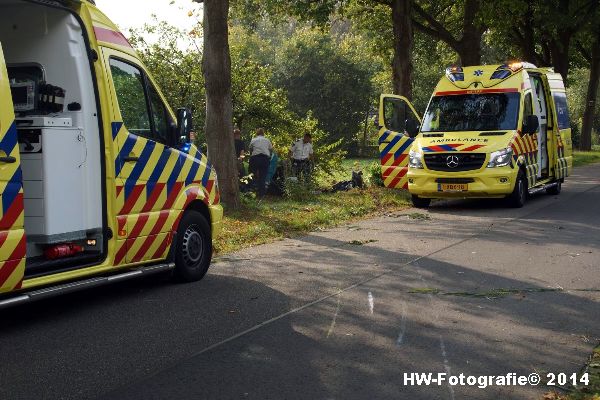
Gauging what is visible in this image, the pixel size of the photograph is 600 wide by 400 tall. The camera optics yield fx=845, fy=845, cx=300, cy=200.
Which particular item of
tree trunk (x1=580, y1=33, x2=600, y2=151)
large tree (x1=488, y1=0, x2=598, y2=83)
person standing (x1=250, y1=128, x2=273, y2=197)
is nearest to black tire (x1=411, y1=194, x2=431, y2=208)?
person standing (x1=250, y1=128, x2=273, y2=197)

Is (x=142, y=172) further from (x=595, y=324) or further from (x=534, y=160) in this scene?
(x=534, y=160)

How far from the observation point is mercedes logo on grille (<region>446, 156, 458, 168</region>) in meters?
16.0

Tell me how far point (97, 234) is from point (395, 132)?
11406 mm

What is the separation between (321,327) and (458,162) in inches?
385

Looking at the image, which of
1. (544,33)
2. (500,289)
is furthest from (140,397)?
(544,33)

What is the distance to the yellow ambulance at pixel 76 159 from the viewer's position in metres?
6.77

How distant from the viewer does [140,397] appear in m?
5.06

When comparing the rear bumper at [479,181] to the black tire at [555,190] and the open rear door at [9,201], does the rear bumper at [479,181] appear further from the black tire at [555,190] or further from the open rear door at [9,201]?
the open rear door at [9,201]

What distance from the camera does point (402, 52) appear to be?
23.2 meters

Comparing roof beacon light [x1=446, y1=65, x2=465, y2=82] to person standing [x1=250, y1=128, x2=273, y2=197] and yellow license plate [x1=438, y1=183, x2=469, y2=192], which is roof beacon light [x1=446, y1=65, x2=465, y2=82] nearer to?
yellow license plate [x1=438, y1=183, x2=469, y2=192]

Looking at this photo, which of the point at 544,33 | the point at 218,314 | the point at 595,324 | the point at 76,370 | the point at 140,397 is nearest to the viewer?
the point at 140,397

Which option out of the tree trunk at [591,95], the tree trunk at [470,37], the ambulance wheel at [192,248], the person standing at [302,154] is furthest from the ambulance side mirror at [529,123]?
the tree trunk at [591,95]

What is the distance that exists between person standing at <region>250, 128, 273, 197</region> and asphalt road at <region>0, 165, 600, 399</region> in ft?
28.5

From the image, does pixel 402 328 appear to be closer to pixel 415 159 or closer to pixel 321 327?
pixel 321 327
